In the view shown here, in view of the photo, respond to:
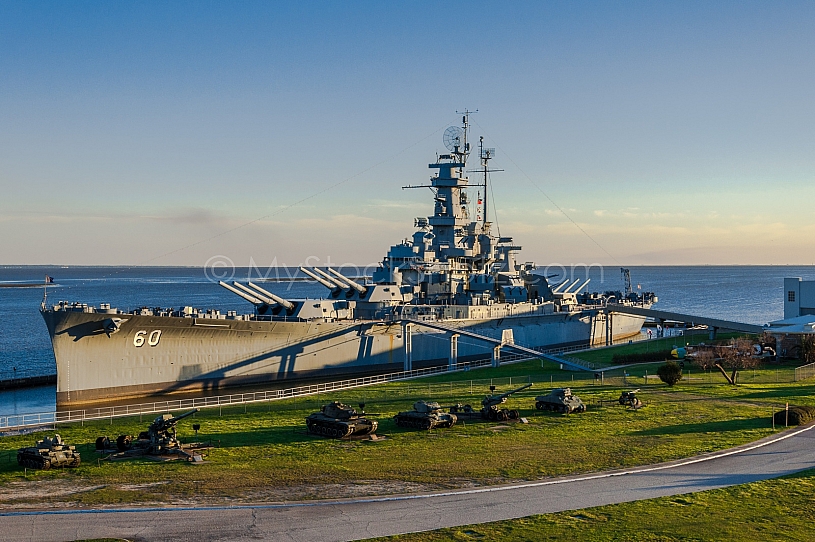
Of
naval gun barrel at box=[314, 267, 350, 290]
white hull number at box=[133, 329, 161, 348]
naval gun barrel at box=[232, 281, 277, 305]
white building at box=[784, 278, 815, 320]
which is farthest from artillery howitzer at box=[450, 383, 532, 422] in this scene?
white building at box=[784, 278, 815, 320]

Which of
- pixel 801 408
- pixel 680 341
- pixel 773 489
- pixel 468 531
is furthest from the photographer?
pixel 680 341

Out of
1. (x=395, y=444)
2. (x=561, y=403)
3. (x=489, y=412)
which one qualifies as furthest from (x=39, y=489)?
(x=561, y=403)

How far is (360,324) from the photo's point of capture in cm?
4703

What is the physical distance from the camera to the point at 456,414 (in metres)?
28.9

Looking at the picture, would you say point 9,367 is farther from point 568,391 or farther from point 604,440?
point 604,440

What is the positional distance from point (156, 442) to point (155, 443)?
0.13ft

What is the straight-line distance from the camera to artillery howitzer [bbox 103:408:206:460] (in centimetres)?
2306

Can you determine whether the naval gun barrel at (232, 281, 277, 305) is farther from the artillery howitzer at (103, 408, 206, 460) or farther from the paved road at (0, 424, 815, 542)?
the paved road at (0, 424, 815, 542)

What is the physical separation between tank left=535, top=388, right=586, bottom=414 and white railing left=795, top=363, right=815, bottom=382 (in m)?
13.6

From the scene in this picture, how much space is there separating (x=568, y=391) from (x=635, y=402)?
2750mm

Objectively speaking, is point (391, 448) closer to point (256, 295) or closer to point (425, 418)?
point (425, 418)

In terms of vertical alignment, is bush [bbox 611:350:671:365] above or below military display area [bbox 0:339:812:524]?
above

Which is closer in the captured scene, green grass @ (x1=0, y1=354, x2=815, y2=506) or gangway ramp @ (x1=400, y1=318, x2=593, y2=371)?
green grass @ (x1=0, y1=354, x2=815, y2=506)

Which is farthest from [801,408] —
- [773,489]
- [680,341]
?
[680,341]
